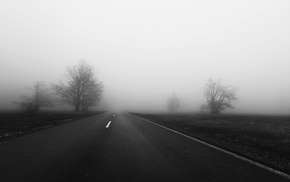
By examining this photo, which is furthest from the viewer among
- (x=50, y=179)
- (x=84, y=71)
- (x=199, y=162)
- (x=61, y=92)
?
(x=84, y=71)

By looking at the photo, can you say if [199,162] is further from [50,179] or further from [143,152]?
[50,179]

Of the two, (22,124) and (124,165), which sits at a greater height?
(22,124)

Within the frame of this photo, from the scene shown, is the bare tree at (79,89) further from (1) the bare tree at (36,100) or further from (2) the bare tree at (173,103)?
(2) the bare tree at (173,103)

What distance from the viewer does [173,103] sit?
82812 mm

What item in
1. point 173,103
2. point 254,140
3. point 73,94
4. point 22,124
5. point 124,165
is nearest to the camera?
point 124,165

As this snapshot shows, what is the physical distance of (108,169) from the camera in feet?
13.2

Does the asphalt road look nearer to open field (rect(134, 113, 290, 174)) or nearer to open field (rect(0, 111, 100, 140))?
open field (rect(134, 113, 290, 174))

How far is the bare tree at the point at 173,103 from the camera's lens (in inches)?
3246

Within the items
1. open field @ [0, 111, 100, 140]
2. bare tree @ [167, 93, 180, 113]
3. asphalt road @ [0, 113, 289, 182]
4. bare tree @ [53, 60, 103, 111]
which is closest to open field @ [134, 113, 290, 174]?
asphalt road @ [0, 113, 289, 182]

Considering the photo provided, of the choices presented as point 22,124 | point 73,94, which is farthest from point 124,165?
point 73,94

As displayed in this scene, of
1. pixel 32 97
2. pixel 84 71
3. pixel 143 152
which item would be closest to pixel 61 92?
pixel 84 71

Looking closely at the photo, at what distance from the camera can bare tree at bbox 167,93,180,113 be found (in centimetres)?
8244

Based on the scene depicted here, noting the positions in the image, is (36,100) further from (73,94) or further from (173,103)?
(173,103)

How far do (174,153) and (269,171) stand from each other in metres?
2.58
